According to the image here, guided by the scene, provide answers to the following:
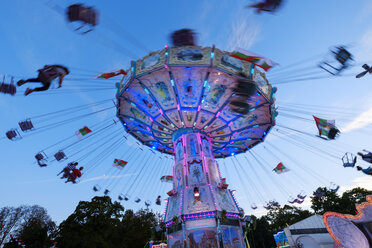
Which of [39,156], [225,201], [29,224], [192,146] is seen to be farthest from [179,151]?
[29,224]

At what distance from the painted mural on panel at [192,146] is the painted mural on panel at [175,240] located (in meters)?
5.97

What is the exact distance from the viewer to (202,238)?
14.8m

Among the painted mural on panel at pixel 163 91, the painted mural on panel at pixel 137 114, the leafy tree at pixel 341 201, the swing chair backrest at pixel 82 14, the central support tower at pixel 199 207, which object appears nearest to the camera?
the swing chair backrest at pixel 82 14

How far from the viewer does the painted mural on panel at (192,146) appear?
1805 centimetres

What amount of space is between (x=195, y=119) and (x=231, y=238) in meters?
9.48

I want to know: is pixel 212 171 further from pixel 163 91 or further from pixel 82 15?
pixel 82 15

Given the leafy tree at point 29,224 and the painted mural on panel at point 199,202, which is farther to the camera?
the leafy tree at point 29,224

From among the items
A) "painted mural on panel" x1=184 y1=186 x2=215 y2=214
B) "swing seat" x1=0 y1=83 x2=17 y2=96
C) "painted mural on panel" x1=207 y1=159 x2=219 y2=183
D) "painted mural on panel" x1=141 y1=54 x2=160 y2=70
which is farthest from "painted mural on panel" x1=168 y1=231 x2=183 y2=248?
"swing seat" x1=0 y1=83 x2=17 y2=96

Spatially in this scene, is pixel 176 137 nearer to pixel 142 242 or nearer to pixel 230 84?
pixel 230 84

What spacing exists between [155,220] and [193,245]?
26.7m

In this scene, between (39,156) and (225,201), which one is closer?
(39,156)

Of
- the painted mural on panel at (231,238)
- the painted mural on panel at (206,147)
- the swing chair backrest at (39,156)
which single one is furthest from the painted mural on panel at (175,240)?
the swing chair backrest at (39,156)

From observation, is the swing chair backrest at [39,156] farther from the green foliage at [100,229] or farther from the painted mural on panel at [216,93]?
the green foliage at [100,229]

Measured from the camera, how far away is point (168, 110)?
1773 centimetres
